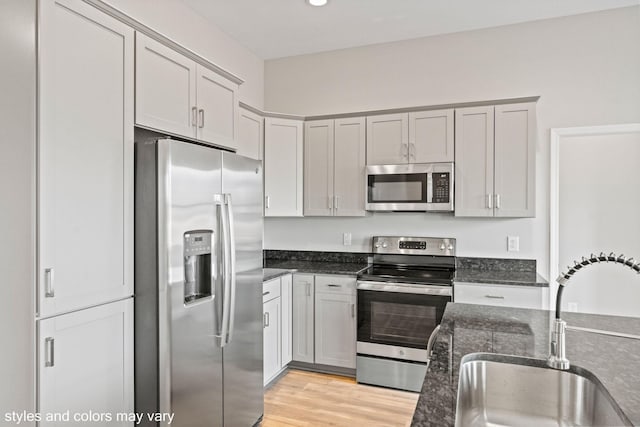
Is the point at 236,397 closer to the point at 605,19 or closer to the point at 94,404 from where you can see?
the point at 94,404

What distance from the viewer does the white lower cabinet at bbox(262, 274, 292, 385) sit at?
3119 mm

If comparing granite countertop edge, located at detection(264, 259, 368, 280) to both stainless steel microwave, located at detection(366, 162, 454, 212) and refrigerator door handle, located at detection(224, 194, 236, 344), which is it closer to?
stainless steel microwave, located at detection(366, 162, 454, 212)

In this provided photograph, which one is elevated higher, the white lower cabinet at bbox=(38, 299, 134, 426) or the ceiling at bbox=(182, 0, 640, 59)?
the ceiling at bbox=(182, 0, 640, 59)

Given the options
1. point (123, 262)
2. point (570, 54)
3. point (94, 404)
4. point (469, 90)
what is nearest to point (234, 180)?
point (123, 262)

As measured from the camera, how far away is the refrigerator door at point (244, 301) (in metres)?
2.32

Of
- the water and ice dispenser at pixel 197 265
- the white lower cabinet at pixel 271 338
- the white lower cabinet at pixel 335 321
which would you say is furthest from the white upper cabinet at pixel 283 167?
the water and ice dispenser at pixel 197 265

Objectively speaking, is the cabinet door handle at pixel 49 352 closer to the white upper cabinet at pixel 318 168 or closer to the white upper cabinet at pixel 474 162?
the white upper cabinet at pixel 318 168

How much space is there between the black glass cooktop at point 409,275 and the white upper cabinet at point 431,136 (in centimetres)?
100

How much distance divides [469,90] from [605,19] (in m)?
1.15

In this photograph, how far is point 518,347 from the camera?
4.51 ft

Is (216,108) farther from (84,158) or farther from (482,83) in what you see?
(482,83)

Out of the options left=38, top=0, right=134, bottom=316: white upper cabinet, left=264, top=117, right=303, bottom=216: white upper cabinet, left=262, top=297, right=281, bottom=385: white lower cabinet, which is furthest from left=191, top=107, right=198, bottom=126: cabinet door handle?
left=262, top=297, right=281, bottom=385: white lower cabinet

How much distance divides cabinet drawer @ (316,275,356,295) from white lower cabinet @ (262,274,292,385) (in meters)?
0.28

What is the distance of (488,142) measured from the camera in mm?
3248
